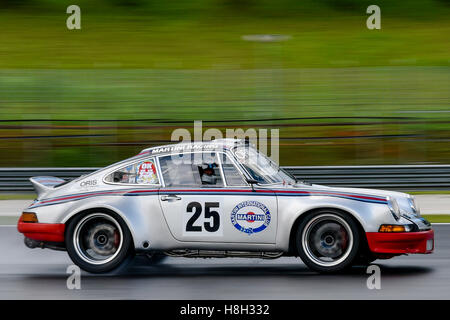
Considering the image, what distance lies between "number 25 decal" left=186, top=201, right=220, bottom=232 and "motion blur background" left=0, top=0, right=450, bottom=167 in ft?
27.9

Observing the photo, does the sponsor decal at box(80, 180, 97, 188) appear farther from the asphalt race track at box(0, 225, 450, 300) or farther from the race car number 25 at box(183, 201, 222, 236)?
the race car number 25 at box(183, 201, 222, 236)

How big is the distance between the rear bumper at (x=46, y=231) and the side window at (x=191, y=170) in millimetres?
1255

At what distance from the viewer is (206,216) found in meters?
7.22

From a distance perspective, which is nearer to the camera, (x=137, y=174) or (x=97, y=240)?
(x=97, y=240)

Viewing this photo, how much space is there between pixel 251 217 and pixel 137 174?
4.57ft

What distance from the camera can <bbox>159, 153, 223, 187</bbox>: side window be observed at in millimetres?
7461

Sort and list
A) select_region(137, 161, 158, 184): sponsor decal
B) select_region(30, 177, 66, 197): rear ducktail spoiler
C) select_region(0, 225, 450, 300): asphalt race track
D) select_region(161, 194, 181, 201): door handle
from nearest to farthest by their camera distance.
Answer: select_region(0, 225, 450, 300): asphalt race track
select_region(161, 194, 181, 201): door handle
select_region(137, 161, 158, 184): sponsor decal
select_region(30, 177, 66, 197): rear ducktail spoiler

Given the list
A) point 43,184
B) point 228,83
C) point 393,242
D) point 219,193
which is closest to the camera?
point 393,242

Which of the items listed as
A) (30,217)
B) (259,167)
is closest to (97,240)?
(30,217)

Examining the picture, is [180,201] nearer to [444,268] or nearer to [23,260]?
[23,260]

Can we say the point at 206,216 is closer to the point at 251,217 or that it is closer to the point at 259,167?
the point at 251,217

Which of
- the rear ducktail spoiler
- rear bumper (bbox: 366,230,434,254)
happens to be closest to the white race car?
rear bumper (bbox: 366,230,434,254)

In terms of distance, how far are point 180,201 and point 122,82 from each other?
1204 cm
